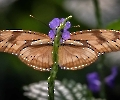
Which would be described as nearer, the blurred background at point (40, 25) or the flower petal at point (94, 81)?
the flower petal at point (94, 81)

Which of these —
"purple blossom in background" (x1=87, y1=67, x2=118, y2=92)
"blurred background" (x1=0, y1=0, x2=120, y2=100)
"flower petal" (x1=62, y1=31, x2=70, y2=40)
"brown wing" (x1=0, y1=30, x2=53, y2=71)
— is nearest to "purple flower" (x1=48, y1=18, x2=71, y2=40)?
"flower petal" (x1=62, y1=31, x2=70, y2=40)

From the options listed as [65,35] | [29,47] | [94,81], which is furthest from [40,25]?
[65,35]

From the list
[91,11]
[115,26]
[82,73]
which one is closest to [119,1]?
[91,11]

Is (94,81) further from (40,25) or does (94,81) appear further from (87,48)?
(87,48)

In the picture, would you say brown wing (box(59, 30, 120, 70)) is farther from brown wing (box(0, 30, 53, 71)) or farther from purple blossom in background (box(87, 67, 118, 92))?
purple blossom in background (box(87, 67, 118, 92))

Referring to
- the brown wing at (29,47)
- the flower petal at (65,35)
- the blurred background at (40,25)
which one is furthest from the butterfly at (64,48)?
the blurred background at (40,25)

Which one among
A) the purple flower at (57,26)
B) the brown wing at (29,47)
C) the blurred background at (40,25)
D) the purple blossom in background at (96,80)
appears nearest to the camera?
the purple flower at (57,26)

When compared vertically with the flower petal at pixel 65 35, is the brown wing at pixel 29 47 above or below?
above

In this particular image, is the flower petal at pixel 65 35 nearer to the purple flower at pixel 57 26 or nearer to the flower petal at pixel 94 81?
the purple flower at pixel 57 26

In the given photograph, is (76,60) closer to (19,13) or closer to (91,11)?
(91,11)
